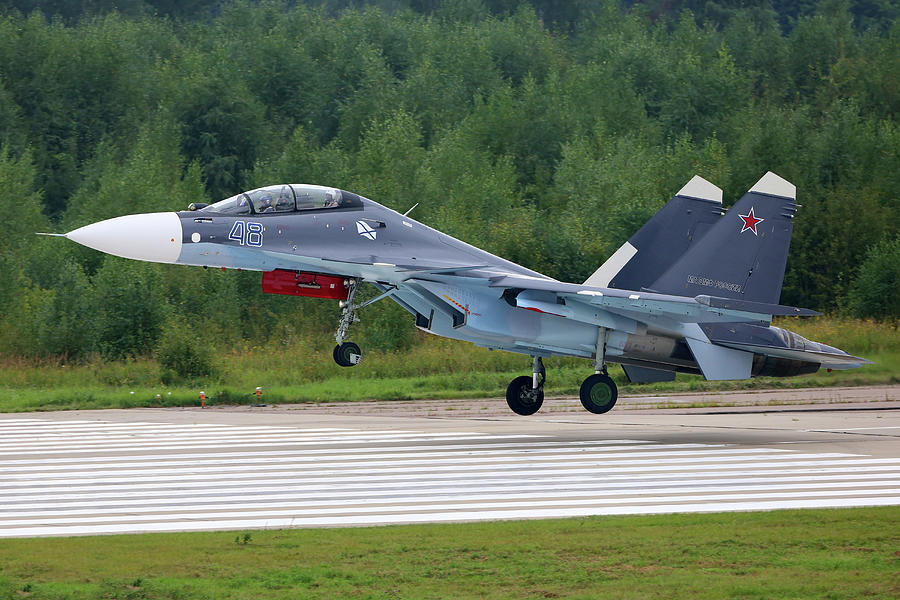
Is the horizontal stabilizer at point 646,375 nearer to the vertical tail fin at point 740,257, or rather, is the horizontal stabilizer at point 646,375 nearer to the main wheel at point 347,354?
the vertical tail fin at point 740,257

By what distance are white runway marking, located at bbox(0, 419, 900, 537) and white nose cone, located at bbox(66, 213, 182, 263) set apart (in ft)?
9.43

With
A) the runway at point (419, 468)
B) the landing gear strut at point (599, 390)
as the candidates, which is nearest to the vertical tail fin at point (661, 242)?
the landing gear strut at point (599, 390)

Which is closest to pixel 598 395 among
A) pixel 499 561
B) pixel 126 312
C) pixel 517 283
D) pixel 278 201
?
pixel 517 283

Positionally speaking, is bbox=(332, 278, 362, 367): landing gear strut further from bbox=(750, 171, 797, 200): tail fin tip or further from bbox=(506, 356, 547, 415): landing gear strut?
bbox=(750, 171, 797, 200): tail fin tip

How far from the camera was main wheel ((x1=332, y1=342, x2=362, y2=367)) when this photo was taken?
16375 mm

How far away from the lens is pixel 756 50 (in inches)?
2436

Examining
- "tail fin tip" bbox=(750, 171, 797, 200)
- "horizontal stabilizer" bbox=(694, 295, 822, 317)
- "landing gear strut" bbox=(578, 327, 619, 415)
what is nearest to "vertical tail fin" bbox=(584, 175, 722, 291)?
"tail fin tip" bbox=(750, 171, 797, 200)

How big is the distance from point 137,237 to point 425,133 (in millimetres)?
39053

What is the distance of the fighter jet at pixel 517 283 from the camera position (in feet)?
53.7

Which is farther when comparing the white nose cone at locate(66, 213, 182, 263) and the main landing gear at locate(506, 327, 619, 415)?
the main landing gear at locate(506, 327, 619, 415)

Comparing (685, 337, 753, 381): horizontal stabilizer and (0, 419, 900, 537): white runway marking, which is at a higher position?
(685, 337, 753, 381): horizontal stabilizer

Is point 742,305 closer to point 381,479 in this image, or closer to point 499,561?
point 381,479

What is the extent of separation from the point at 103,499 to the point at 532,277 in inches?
309

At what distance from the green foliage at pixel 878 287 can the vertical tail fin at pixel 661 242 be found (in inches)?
542
